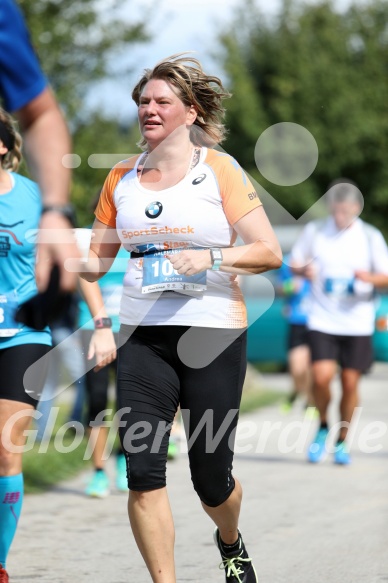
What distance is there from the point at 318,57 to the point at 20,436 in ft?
99.3

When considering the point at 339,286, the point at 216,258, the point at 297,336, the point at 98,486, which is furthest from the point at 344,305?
the point at 216,258

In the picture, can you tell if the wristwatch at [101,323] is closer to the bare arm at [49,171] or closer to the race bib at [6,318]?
the race bib at [6,318]

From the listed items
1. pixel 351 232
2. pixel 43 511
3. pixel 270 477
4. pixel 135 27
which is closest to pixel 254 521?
pixel 43 511

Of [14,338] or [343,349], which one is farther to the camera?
[343,349]

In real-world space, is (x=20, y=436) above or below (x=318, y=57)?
above

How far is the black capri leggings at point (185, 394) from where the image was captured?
4.48 metres

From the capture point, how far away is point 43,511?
731 centimetres

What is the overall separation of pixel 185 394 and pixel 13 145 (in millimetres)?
1269

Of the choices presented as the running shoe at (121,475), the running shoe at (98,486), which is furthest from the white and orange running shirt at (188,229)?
the running shoe at (121,475)

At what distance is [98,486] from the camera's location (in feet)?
25.7

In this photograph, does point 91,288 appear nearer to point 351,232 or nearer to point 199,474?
point 199,474

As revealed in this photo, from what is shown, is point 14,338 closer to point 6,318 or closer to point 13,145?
point 6,318

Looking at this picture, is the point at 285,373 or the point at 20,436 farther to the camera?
the point at 285,373

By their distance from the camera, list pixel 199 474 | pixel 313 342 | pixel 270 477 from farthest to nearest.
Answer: pixel 313 342, pixel 270 477, pixel 199 474
